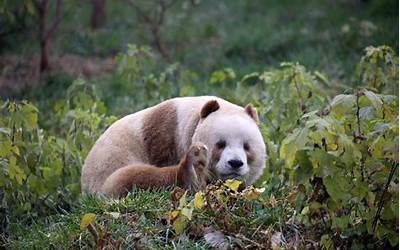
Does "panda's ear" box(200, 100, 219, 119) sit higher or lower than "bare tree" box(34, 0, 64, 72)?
higher

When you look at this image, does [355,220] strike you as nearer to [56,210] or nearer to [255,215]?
[255,215]

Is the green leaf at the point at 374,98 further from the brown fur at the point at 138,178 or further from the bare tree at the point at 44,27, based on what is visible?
the bare tree at the point at 44,27

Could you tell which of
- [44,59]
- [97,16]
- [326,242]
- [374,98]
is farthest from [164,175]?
[97,16]

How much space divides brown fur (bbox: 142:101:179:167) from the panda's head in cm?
24

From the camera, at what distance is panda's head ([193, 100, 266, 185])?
470 centimetres

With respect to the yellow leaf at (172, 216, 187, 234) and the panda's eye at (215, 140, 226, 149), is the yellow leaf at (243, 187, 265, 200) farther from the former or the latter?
the panda's eye at (215, 140, 226, 149)

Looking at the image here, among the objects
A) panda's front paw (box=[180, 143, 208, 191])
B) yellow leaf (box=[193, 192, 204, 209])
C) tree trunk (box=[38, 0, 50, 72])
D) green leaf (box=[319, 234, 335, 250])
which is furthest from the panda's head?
tree trunk (box=[38, 0, 50, 72])

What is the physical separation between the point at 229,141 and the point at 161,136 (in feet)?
1.71

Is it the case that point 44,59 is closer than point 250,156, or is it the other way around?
point 250,156

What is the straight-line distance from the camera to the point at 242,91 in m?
7.68

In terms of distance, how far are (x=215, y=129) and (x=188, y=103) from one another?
0.44 m

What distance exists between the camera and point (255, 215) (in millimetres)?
4438

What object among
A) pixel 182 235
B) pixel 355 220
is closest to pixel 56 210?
pixel 182 235

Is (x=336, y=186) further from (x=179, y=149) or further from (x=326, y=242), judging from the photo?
(x=179, y=149)
